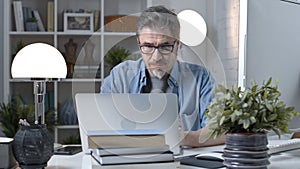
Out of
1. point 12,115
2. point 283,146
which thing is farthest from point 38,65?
point 12,115

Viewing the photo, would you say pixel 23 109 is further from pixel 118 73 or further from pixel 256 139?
pixel 256 139

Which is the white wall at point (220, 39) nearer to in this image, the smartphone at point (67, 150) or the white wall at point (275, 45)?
the white wall at point (275, 45)

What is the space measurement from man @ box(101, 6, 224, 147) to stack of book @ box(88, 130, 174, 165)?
0.23m

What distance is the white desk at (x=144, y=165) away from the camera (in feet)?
4.17

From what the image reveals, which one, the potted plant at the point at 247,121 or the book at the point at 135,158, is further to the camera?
the book at the point at 135,158

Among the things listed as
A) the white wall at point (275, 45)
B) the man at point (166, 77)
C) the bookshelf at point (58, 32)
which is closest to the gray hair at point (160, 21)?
the man at point (166, 77)

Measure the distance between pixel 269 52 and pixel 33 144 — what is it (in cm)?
78

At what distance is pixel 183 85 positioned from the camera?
5.45ft

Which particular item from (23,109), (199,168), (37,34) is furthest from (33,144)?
(37,34)

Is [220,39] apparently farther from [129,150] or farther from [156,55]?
[129,150]

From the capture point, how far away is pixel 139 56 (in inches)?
66.0

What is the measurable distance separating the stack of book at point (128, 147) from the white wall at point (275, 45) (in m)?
0.33

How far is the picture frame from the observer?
3.93m

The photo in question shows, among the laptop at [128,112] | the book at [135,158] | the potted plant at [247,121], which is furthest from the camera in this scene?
the laptop at [128,112]
